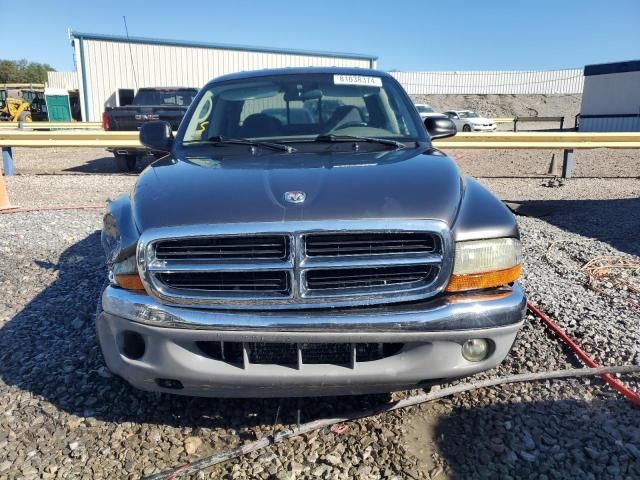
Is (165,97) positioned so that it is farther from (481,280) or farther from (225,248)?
(481,280)

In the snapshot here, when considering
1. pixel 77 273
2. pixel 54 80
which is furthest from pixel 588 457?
pixel 54 80

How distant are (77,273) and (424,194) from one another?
3.69 meters

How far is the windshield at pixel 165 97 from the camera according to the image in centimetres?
1480

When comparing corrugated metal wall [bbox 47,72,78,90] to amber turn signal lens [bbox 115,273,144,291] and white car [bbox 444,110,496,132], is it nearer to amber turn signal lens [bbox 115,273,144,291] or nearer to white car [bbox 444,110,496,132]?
white car [bbox 444,110,496,132]

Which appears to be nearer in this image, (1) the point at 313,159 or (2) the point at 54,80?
(1) the point at 313,159

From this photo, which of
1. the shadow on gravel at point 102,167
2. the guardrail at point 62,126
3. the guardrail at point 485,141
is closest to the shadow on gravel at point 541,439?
the guardrail at point 485,141

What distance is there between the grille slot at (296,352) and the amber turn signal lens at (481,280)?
0.35m

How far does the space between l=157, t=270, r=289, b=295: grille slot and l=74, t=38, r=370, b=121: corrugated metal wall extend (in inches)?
1196

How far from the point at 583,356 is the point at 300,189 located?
2050 mm

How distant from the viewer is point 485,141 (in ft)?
38.3

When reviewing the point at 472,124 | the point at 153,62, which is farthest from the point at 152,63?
the point at 472,124

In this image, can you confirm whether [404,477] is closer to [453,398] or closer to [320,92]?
[453,398]

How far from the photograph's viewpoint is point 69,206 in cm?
825

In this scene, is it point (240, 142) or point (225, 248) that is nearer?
point (225, 248)
